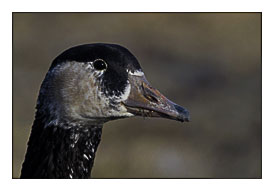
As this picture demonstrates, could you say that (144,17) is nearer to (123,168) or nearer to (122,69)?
(123,168)

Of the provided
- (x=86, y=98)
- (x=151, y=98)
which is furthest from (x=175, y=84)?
(x=86, y=98)

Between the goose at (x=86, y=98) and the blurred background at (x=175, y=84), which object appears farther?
the blurred background at (x=175, y=84)

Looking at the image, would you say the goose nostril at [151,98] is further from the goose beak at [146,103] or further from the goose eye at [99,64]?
the goose eye at [99,64]

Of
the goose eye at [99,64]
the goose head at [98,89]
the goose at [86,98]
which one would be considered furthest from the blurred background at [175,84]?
the goose eye at [99,64]

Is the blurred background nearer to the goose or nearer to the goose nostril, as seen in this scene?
the goose

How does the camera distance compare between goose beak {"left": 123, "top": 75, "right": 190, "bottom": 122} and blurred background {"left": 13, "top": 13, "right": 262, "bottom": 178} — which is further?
blurred background {"left": 13, "top": 13, "right": 262, "bottom": 178}

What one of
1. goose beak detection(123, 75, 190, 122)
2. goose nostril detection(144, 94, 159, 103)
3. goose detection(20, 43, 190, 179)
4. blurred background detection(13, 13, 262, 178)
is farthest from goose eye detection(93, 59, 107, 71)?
blurred background detection(13, 13, 262, 178)

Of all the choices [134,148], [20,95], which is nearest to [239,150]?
[134,148]
